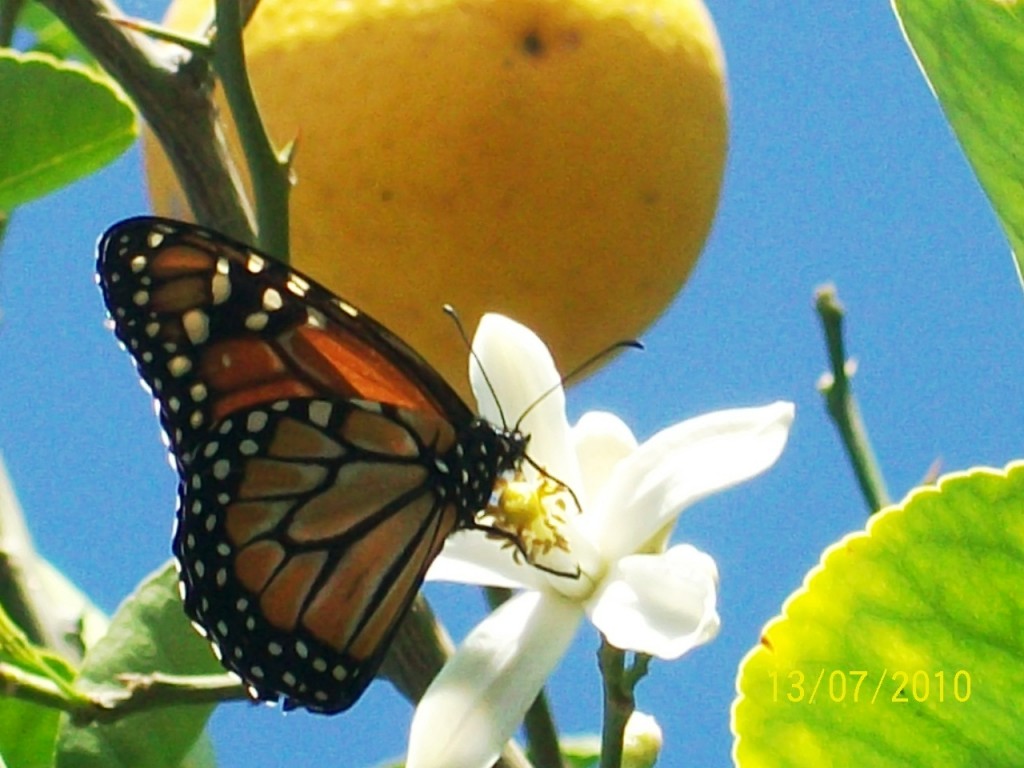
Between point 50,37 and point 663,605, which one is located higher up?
point 50,37

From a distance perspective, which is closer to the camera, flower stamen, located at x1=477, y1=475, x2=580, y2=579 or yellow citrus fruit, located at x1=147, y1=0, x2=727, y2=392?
flower stamen, located at x1=477, y1=475, x2=580, y2=579

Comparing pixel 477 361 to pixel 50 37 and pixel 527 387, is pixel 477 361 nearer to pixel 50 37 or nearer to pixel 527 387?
pixel 527 387

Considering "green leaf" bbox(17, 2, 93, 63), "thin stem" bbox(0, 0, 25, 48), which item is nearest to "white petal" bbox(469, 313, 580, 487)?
"thin stem" bbox(0, 0, 25, 48)

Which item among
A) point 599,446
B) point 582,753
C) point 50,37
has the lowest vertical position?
point 582,753

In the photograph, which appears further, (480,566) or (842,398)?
(842,398)

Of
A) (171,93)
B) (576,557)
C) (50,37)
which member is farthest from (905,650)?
(50,37)

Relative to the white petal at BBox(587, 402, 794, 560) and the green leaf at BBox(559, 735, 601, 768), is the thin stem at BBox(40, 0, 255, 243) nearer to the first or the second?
the white petal at BBox(587, 402, 794, 560)

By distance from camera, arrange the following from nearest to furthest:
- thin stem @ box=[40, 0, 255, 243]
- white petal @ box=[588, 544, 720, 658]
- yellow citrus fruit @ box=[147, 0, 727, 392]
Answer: white petal @ box=[588, 544, 720, 658]
thin stem @ box=[40, 0, 255, 243]
yellow citrus fruit @ box=[147, 0, 727, 392]
